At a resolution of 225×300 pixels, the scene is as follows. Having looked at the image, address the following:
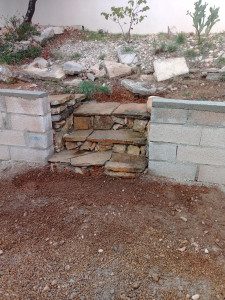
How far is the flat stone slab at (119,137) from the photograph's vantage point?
3418 millimetres

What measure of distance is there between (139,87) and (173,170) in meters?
1.54

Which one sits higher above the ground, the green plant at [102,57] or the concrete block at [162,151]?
the green plant at [102,57]

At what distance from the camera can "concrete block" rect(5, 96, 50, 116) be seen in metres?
3.14

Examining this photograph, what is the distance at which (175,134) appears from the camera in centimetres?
298

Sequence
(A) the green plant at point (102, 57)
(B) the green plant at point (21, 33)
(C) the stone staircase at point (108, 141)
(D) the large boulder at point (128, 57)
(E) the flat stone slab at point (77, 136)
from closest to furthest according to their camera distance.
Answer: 1. (C) the stone staircase at point (108, 141)
2. (E) the flat stone slab at point (77, 136)
3. (D) the large boulder at point (128, 57)
4. (A) the green plant at point (102, 57)
5. (B) the green plant at point (21, 33)

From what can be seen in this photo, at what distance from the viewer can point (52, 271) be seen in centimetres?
215

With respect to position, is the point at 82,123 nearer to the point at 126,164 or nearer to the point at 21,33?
the point at 126,164

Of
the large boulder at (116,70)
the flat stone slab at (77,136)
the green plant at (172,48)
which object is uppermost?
the green plant at (172,48)

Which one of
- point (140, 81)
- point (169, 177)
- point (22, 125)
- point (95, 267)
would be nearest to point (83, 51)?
point (140, 81)

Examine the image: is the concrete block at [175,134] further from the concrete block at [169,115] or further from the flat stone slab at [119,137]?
the flat stone slab at [119,137]

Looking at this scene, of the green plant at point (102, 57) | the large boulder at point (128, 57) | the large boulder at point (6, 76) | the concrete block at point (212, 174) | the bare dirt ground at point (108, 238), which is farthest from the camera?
the green plant at point (102, 57)

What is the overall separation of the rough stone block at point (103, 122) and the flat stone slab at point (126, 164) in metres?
0.50

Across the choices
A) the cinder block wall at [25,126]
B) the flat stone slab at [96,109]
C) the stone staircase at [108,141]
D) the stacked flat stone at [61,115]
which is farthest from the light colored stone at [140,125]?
the cinder block wall at [25,126]

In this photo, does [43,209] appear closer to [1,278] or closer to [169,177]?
[1,278]
